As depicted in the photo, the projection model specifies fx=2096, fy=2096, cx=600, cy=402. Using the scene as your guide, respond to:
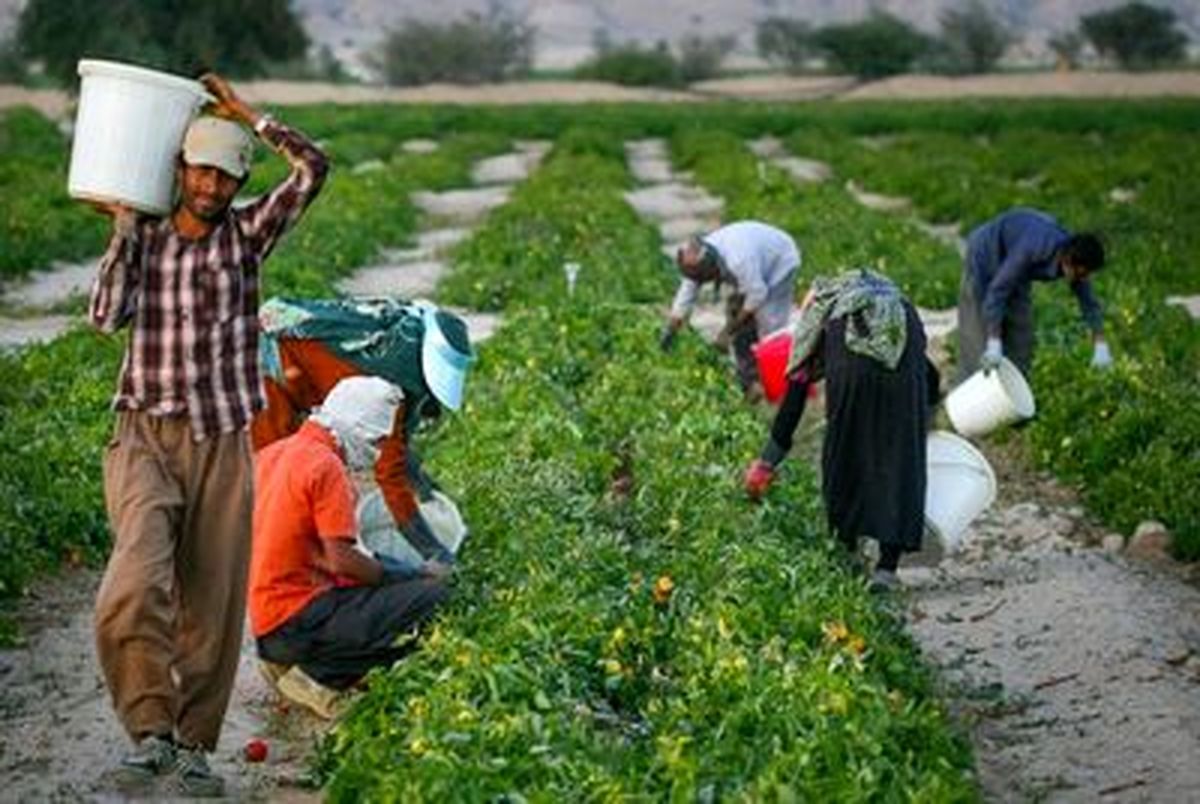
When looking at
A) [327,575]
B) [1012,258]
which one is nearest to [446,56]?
[1012,258]

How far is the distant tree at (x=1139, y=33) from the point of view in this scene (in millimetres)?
93750

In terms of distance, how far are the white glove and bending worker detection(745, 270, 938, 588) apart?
1593mm

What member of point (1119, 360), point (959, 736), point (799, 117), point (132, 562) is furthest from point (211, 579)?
point (799, 117)

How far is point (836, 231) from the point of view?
20141mm

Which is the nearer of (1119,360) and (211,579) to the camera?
(211,579)

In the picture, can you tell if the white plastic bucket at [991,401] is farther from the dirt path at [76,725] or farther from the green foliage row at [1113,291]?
the dirt path at [76,725]

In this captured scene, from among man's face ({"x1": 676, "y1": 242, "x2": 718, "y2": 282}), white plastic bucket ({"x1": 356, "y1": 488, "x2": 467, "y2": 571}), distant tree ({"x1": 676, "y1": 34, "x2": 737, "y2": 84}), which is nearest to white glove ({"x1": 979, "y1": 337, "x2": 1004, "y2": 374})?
man's face ({"x1": 676, "y1": 242, "x2": 718, "y2": 282})

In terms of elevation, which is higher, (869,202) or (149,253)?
(149,253)

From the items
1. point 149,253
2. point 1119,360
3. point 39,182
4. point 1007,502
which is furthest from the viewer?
point 39,182

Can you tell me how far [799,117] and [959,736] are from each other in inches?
1586

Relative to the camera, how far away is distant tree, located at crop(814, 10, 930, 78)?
84312 millimetres

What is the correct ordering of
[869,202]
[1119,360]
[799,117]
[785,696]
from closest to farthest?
[785,696]
[1119,360]
[869,202]
[799,117]

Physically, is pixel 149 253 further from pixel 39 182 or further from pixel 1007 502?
pixel 39 182

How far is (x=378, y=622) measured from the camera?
272 inches
